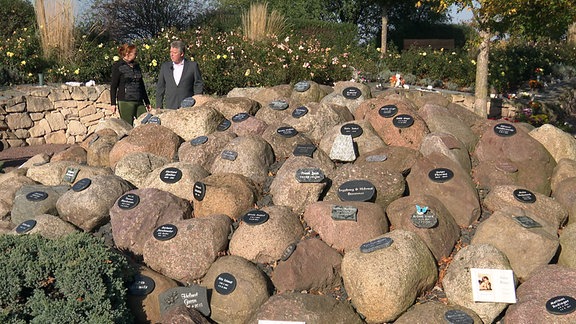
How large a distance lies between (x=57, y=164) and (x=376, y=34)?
769 inches

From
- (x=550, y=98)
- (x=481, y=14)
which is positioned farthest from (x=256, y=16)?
(x=550, y=98)

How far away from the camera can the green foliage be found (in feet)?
13.8

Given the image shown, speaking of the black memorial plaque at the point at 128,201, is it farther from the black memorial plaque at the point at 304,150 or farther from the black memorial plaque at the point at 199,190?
the black memorial plaque at the point at 304,150

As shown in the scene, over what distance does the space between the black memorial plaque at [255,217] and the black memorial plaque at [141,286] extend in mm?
952

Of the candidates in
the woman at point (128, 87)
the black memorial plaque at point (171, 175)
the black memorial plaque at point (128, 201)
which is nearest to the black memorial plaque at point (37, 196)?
the black memorial plaque at point (128, 201)

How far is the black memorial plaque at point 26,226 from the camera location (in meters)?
5.59

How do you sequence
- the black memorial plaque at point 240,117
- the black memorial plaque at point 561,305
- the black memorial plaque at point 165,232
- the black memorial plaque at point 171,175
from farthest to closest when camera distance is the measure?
the black memorial plaque at point 240,117
the black memorial plaque at point 171,175
the black memorial plaque at point 165,232
the black memorial plaque at point 561,305

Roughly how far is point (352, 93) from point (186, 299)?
3.71 meters

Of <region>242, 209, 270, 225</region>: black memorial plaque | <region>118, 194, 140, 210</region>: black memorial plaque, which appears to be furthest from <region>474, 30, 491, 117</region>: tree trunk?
<region>118, 194, 140, 210</region>: black memorial plaque

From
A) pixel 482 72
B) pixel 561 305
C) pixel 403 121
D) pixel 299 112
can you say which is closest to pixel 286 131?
pixel 299 112

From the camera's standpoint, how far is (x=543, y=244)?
5.20m

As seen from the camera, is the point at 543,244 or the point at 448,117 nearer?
→ the point at 543,244

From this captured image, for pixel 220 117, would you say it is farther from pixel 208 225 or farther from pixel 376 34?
pixel 376 34

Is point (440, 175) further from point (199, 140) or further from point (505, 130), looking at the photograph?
point (199, 140)
